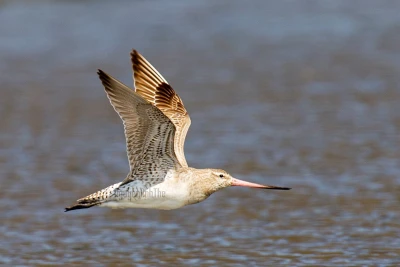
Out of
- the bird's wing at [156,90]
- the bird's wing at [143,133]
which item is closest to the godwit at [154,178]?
the bird's wing at [143,133]

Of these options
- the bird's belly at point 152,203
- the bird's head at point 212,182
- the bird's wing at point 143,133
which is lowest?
the bird's belly at point 152,203

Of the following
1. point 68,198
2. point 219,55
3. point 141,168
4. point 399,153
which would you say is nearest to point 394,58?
point 219,55

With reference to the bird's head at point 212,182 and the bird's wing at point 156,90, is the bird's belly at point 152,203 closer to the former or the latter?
the bird's head at point 212,182

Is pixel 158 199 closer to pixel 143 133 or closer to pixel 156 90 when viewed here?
pixel 143 133

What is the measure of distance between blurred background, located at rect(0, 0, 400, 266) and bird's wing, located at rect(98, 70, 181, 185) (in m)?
0.74

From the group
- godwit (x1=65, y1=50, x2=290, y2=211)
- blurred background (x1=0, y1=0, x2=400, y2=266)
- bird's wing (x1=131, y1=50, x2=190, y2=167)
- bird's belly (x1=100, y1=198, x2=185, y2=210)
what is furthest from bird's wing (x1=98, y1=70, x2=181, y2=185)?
blurred background (x1=0, y1=0, x2=400, y2=266)

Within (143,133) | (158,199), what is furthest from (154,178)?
(143,133)

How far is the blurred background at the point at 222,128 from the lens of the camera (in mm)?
7160

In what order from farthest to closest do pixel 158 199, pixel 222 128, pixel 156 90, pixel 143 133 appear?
pixel 222 128, pixel 156 90, pixel 158 199, pixel 143 133

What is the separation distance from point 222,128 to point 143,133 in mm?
4443

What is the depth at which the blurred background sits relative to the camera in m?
7.16

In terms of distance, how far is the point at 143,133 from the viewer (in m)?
6.27

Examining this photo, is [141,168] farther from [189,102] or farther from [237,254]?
[189,102]

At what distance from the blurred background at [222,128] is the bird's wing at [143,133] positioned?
0.74 m
